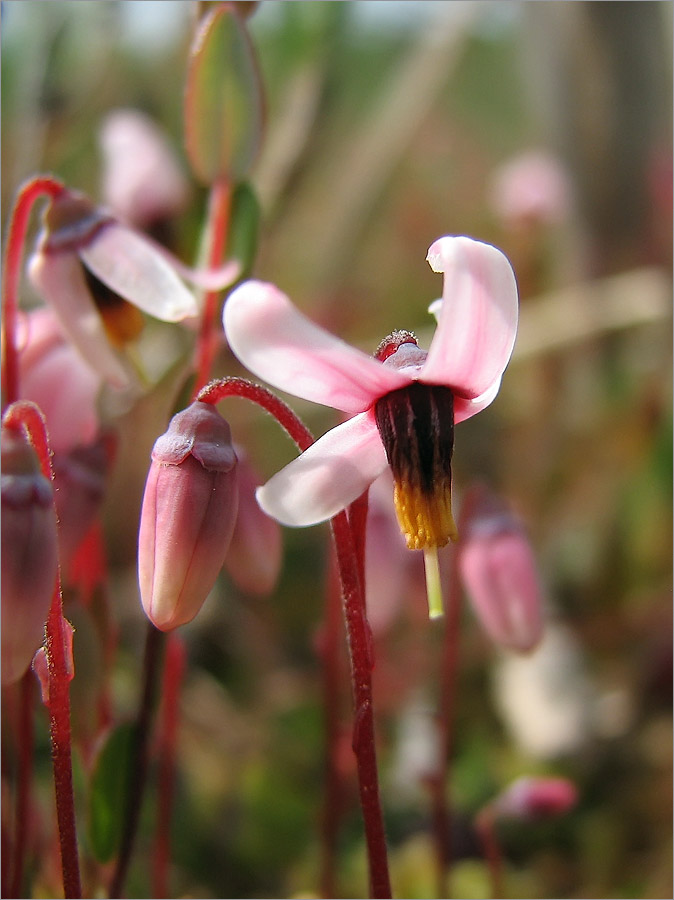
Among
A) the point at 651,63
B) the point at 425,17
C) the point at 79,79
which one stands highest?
the point at 425,17

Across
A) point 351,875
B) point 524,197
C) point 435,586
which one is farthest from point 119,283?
point 524,197

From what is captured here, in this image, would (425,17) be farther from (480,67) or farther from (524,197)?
(480,67)

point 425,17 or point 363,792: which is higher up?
point 425,17

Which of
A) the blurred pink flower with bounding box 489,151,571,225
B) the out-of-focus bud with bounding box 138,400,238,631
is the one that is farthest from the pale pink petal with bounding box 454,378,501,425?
the blurred pink flower with bounding box 489,151,571,225

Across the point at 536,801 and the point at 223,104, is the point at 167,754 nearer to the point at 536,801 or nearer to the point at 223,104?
the point at 536,801

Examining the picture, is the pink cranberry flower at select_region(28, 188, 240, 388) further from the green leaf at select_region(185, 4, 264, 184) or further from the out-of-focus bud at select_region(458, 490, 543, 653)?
the out-of-focus bud at select_region(458, 490, 543, 653)
